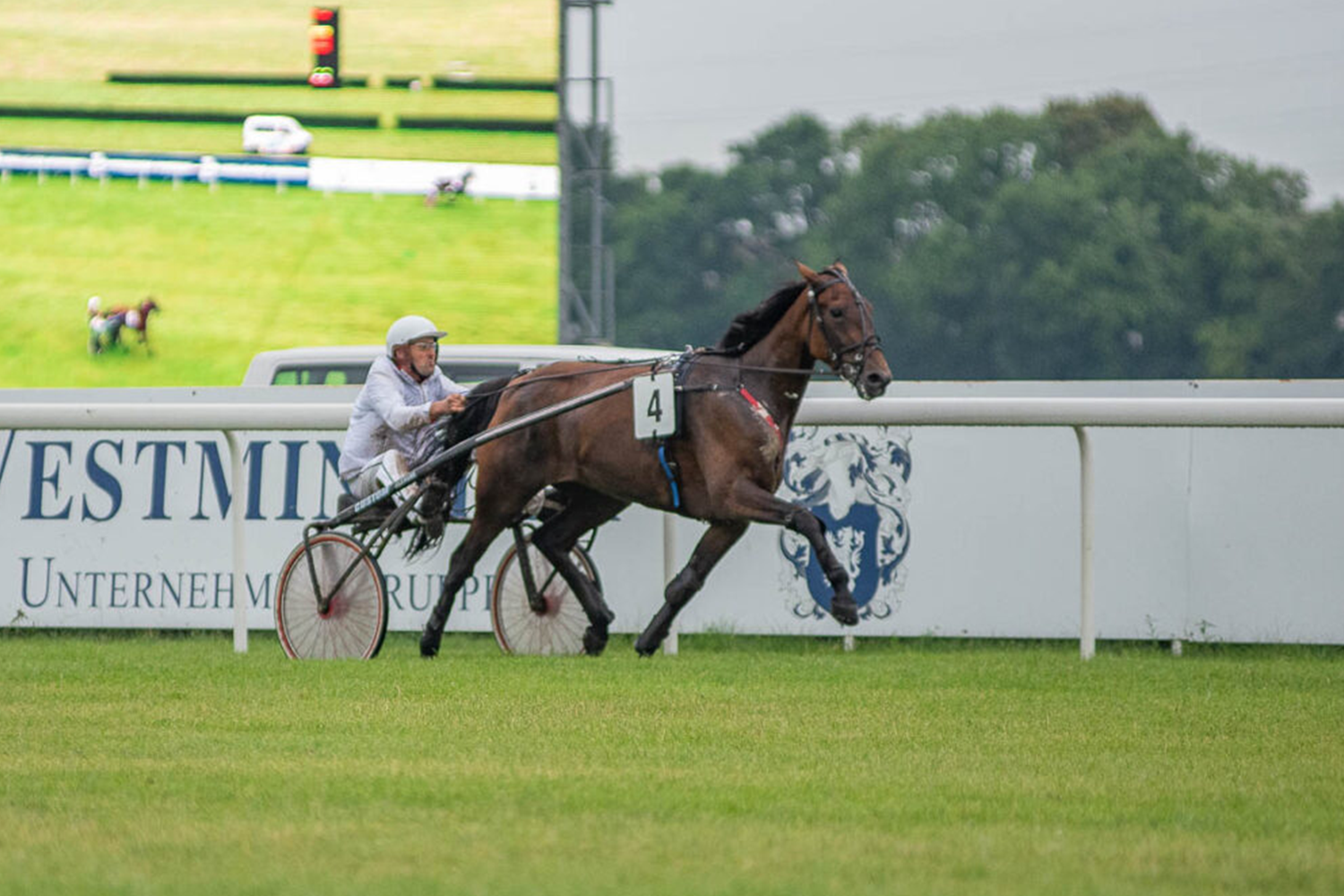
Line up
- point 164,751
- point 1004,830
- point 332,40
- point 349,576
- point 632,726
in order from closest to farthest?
1. point 1004,830
2. point 164,751
3. point 632,726
4. point 349,576
5. point 332,40

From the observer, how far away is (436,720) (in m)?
7.66

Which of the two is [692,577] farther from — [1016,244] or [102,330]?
[1016,244]

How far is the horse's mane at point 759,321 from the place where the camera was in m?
10.2

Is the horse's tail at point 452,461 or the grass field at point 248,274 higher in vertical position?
the grass field at point 248,274

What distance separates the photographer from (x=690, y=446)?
10.1 metres

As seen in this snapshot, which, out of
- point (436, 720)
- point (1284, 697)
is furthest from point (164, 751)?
point (1284, 697)

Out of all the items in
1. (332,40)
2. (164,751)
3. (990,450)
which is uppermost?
(332,40)

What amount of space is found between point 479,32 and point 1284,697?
1759 cm

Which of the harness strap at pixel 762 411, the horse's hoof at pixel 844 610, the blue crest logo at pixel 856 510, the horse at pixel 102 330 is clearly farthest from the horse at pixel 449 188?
the horse's hoof at pixel 844 610

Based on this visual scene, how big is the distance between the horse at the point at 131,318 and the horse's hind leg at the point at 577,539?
1465cm

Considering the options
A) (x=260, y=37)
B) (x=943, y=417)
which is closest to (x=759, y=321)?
(x=943, y=417)

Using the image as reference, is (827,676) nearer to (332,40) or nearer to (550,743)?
(550,743)

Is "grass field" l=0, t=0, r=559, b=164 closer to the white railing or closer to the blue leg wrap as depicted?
the white railing

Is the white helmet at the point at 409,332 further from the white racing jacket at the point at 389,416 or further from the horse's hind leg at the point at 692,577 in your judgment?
the horse's hind leg at the point at 692,577
